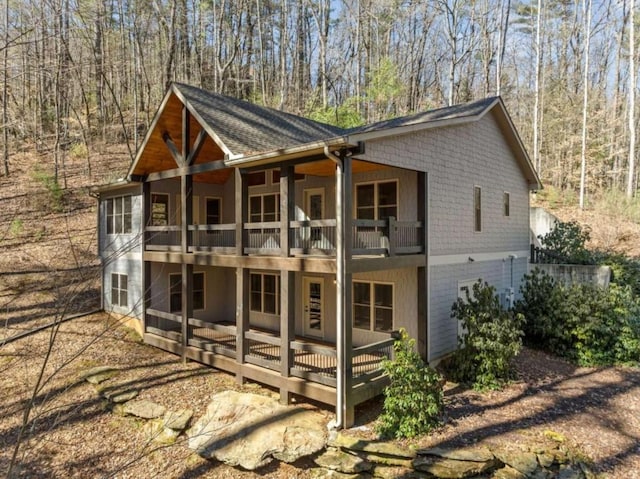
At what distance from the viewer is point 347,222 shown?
8297 mm

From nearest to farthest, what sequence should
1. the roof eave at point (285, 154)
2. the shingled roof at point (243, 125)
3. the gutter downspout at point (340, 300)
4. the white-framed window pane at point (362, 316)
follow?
the roof eave at point (285, 154) → the gutter downspout at point (340, 300) → the shingled roof at point (243, 125) → the white-framed window pane at point (362, 316)

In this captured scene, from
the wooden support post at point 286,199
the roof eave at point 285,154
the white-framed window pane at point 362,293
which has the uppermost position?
the roof eave at point 285,154

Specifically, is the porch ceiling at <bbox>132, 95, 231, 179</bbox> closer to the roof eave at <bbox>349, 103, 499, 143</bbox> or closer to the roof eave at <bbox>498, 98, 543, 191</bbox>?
the roof eave at <bbox>349, 103, 499, 143</bbox>

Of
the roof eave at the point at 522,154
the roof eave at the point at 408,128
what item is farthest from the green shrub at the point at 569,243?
the roof eave at the point at 408,128

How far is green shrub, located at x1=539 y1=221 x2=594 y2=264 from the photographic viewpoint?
52.2ft

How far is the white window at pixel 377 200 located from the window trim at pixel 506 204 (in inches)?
210

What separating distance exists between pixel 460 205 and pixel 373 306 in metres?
3.92

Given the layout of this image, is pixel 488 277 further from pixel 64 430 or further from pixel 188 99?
pixel 64 430

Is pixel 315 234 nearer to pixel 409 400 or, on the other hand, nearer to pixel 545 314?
pixel 409 400

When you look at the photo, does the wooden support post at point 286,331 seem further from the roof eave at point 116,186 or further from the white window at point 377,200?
the roof eave at point 116,186

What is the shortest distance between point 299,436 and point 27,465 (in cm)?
533

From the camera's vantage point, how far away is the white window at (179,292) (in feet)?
48.0

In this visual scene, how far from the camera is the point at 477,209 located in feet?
42.1

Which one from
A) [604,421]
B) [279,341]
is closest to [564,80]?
[604,421]
